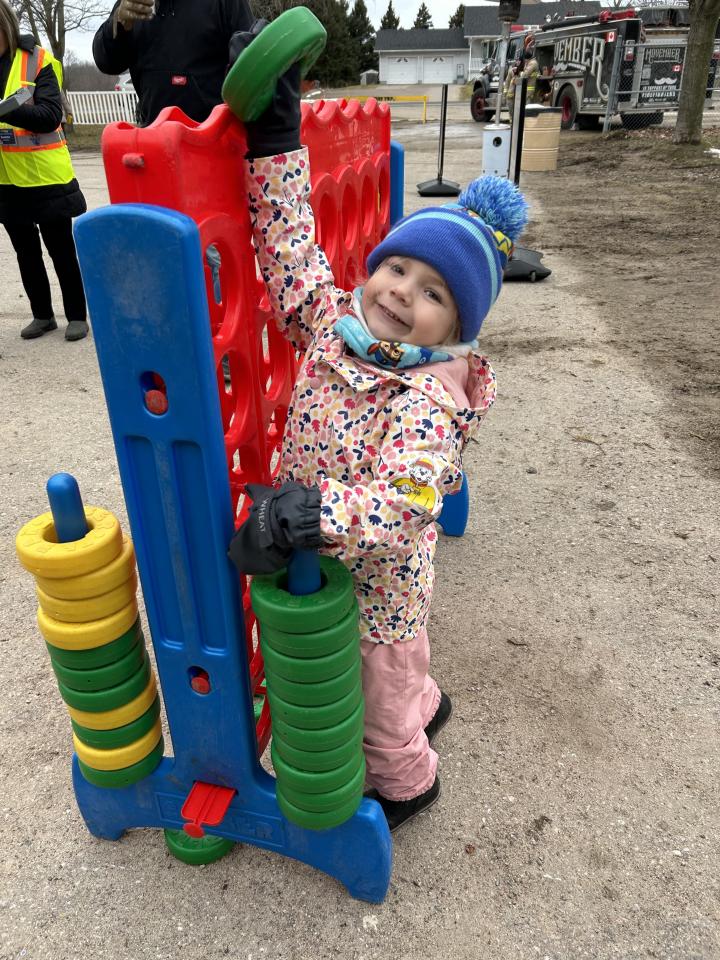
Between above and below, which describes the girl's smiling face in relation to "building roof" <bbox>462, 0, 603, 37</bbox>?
below

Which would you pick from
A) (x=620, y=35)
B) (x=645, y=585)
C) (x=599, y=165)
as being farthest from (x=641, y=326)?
(x=620, y=35)

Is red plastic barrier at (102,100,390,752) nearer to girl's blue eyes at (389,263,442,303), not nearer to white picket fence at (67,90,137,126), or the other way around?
girl's blue eyes at (389,263,442,303)

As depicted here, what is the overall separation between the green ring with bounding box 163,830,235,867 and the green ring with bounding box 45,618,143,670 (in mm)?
512

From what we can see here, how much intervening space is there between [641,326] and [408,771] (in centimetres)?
412

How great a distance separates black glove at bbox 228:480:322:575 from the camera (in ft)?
3.72

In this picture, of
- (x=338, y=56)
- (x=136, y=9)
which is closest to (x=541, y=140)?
(x=136, y=9)

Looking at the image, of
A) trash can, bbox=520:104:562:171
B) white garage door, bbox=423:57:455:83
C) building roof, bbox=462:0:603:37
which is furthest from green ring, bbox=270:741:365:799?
white garage door, bbox=423:57:455:83

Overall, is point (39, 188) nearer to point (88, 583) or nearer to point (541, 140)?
point (88, 583)

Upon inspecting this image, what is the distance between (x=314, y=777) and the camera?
1357mm

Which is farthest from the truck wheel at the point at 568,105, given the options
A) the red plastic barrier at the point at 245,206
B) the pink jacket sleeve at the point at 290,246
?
the pink jacket sleeve at the point at 290,246

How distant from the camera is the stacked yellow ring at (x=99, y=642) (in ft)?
4.12

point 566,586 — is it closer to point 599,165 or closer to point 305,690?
point 305,690

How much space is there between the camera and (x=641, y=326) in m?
5.00

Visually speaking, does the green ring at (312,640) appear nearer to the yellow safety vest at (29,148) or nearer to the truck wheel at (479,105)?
the yellow safety vest at (29,148)
